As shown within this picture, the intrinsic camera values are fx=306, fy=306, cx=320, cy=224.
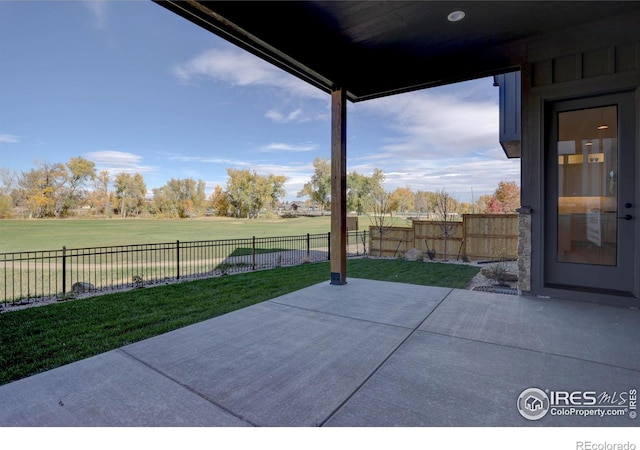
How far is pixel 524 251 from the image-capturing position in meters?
3.81

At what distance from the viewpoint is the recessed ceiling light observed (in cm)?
292

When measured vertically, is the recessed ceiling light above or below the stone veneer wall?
above

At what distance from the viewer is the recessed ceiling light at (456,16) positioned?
9.57ft

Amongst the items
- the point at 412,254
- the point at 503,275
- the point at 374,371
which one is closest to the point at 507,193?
the point at 412,254

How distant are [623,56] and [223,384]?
195 inches

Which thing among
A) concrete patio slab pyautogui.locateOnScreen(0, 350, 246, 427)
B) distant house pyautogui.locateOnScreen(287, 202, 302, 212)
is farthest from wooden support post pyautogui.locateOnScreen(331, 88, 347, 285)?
distant house pyautogui.locateOnScreen(287, 202, 302, 212)

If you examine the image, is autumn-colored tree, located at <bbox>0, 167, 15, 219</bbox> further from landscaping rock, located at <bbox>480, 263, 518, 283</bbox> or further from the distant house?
the distant house

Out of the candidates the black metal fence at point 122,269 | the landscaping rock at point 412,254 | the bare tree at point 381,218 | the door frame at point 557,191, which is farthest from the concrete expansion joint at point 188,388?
the bare tree at point 381,218

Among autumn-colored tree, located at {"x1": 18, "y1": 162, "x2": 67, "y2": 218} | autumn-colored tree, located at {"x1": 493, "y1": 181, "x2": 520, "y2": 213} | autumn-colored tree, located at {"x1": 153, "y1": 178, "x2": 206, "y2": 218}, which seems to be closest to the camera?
autumn-colored tree, located at {"x1": 493, "y1": 181, "x2": 520, "y2": 213}

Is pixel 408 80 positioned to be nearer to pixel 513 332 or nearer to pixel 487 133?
pixel 513 332

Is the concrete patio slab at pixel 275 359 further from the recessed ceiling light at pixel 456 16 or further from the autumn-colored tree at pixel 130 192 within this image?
the autumn-colored tree at pixel 130 192

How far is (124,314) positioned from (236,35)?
338 centimetres

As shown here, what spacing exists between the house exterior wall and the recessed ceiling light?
1253 mm
